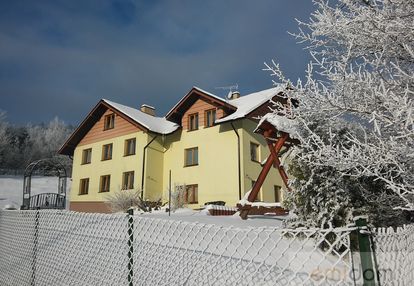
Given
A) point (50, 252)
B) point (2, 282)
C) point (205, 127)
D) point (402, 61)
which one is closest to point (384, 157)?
Answer: point (402, 61)

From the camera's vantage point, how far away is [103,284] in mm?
3473

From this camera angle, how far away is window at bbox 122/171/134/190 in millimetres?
21828

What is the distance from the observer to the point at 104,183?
23500mm

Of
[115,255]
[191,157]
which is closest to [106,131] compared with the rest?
[191,157]

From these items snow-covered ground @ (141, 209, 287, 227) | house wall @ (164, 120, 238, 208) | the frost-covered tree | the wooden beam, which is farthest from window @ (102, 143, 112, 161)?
the frost-covered tree

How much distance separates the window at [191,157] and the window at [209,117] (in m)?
1.63

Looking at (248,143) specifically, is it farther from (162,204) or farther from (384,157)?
(384,157)

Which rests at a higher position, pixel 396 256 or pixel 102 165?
pixel 102 165

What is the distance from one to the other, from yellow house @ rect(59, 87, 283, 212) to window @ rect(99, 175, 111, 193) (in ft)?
0.22

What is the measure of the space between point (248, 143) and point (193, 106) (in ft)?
15.0

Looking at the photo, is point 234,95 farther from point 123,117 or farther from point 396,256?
point 396,256

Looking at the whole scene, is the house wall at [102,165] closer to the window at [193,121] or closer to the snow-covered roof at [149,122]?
the snow-covered roof at [149,122]

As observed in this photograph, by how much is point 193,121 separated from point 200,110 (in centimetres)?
86

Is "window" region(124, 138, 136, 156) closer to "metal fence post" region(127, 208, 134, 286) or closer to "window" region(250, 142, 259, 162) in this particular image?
"window" region(250, 142, 259, 162)
